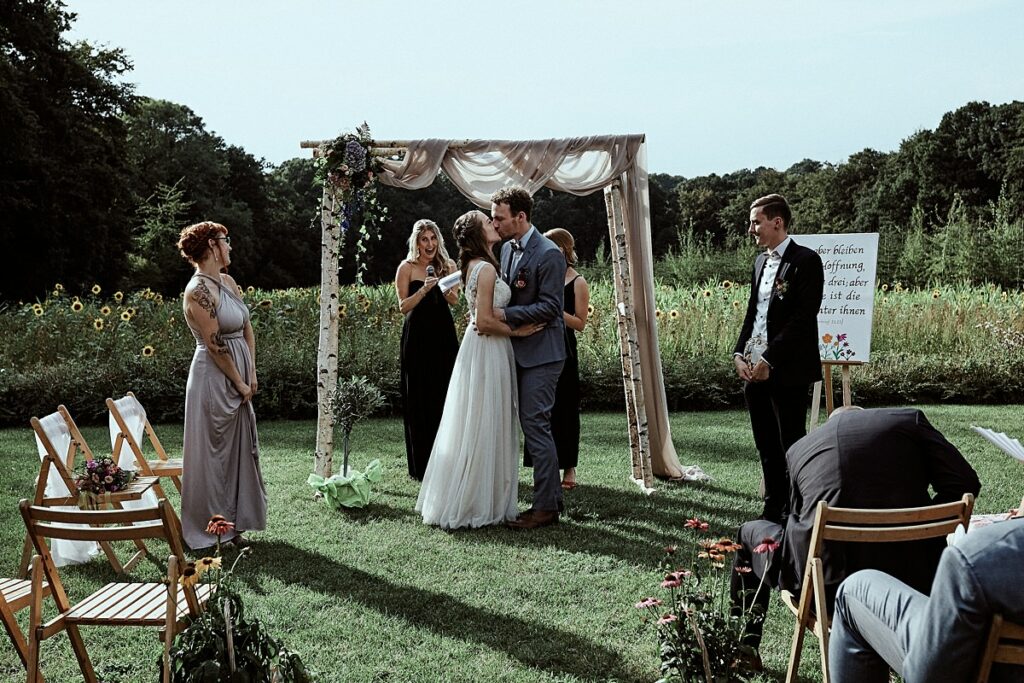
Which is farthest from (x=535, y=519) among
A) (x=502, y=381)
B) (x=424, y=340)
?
(x=424, y=340)

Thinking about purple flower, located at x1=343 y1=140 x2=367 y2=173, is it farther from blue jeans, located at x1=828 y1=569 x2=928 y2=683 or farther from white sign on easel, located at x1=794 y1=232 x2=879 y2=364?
blue jeans, located at x1=828 y1=569 x2=928 y2=683

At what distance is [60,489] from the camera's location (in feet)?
18.1

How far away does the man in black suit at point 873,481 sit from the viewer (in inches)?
126

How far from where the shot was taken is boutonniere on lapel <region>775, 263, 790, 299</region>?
5.84 meters

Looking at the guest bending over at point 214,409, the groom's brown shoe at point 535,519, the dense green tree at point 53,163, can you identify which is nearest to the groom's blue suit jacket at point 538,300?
the groom's brown shoe at point 535,519

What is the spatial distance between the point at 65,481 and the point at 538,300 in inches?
116

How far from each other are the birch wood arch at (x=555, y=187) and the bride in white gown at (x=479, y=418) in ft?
4.14

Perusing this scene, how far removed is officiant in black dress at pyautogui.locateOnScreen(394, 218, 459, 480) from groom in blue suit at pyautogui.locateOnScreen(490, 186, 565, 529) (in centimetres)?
121

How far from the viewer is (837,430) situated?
331 cm

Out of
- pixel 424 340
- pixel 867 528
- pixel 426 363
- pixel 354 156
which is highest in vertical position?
pixel 354 156

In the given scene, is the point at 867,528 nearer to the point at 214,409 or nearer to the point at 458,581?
A: the point at 458,581

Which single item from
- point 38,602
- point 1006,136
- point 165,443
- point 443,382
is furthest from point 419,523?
point 1006,136

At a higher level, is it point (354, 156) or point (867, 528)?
point (354, 156)

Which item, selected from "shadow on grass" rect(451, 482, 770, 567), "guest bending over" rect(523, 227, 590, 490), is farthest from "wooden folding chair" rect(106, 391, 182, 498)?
"guest bending over" rect(523, 227, 590, 490)
